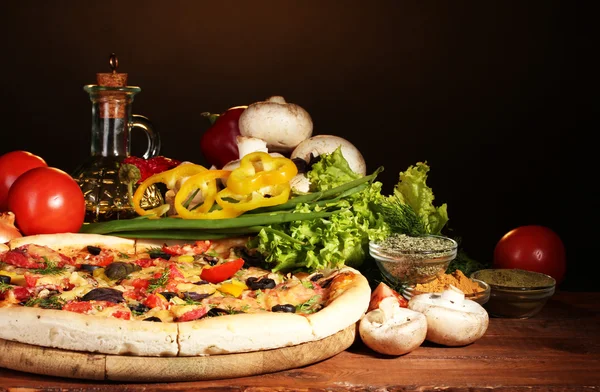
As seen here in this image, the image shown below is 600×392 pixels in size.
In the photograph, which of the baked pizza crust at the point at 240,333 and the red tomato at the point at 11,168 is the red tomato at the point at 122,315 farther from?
the red tomato at the point at 11,168

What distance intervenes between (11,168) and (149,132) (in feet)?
2.20

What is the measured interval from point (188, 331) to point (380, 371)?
0.65m

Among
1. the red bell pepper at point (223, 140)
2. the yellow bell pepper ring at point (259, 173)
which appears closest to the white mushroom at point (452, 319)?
the yellow bell pepper ring at point (259, 173)

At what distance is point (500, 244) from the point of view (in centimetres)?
466

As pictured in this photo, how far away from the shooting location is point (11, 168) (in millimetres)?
4816

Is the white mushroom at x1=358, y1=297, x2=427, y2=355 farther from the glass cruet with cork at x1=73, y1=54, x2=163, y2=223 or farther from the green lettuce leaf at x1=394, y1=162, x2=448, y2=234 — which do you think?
the glass cruet with cork at x1=73, y1=54, x2=163, y2=223

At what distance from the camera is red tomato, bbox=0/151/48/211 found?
15.7ft

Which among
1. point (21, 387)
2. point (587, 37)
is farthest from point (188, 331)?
point (587, 37)

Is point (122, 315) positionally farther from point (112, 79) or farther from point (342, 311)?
point (112, 79)

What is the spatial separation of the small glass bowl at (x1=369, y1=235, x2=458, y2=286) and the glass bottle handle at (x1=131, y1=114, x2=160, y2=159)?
1.49 meters

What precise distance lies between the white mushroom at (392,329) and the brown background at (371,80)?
300 centimetres

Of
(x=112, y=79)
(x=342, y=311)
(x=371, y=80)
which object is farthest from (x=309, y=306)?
(x=371, y=80)

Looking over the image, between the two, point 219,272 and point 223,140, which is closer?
point 219,272

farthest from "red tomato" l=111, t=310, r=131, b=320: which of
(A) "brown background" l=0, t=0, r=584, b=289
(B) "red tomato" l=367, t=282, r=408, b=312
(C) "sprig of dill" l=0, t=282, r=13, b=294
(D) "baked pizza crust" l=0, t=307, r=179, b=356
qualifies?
(A) "brown background" l=0, t=0, r=584, b=289
